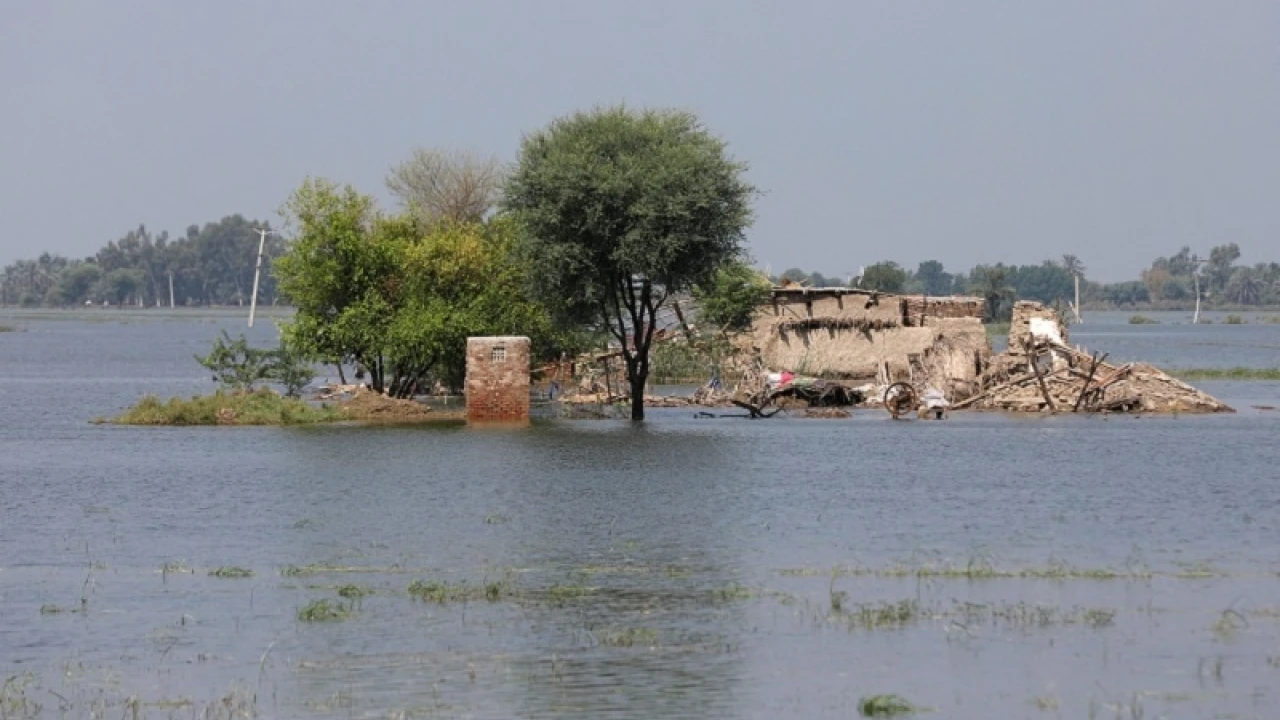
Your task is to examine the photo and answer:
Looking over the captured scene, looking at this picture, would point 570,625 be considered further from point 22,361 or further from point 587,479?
point 22,361

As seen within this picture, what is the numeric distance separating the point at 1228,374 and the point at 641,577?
58.5 meters

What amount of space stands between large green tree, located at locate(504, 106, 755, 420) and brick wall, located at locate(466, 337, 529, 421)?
2.09 meters

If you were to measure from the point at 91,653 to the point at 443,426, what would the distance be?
27790 mm

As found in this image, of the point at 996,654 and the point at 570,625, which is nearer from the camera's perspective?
the point at 996,654

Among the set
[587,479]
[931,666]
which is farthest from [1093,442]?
[931,666]

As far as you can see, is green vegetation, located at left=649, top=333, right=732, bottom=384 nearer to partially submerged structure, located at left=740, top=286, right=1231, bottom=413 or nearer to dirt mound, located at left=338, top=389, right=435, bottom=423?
partially submerged structure, located at left=740, top=286, right=1231, bottom=413

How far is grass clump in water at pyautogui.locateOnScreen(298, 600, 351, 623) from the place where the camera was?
18.9 metres

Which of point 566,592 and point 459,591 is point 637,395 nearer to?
point 566,592

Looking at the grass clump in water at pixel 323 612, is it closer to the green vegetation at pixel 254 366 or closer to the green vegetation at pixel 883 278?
the green vegetation at pixel 254 366

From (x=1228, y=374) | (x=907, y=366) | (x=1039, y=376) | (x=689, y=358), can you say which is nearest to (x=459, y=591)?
(x=1039, y=376)

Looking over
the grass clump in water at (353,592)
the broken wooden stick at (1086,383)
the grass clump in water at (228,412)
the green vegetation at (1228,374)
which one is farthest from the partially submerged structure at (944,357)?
the grass clump in water at (353,592)

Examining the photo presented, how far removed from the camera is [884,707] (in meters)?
14.8

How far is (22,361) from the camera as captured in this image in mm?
99875

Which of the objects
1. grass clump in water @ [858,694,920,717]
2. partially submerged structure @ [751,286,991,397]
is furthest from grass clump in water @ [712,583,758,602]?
partially submerged structure @ [751,286,991,397]
